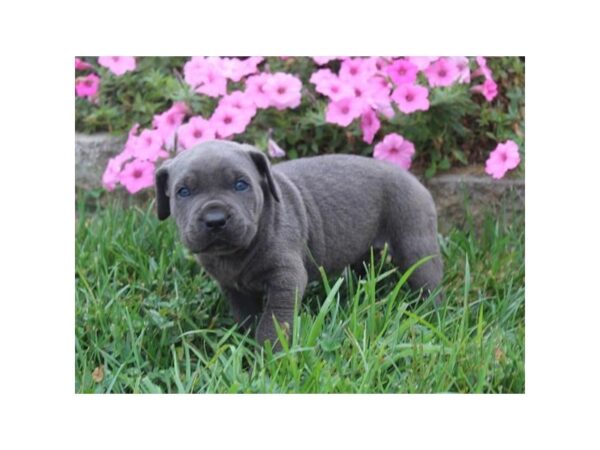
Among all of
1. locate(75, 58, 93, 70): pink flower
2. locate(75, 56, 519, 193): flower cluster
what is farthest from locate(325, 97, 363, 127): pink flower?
locate(75, 58, 93, 70): pink flower

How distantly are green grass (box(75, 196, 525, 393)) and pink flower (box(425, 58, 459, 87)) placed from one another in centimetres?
89

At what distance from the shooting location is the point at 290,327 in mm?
3857

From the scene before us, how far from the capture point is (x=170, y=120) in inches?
204

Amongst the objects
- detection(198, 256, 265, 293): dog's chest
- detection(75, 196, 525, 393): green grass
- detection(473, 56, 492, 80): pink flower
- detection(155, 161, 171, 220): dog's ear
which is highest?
detection(473, 56, 492, 80): pink flower

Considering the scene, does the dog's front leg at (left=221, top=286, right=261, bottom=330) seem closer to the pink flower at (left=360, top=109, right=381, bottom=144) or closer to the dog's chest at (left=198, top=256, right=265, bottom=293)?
the dog's chest at (left=198, top=256, right=265, bottom=293)

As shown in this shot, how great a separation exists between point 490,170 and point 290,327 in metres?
1.88

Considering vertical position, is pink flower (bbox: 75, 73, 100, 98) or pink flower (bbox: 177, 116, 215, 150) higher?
pink flower (bbox: 75, 73, 100, 98)

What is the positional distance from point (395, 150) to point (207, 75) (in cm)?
120

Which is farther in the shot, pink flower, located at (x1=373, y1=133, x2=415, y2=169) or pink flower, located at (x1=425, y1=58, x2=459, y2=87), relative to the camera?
pink flower, located at (x1=373, y1=133, x2=415, y2=169)

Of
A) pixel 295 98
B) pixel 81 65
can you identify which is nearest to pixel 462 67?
pixel 295 98

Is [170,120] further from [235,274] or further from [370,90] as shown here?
[235,274]

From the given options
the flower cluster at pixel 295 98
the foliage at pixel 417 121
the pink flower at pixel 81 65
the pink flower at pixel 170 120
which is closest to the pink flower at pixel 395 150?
the flower cluster at pixel 295 98

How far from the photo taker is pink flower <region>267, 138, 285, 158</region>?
5.08 metres
